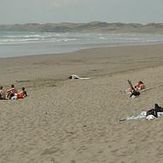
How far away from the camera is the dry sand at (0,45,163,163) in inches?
339

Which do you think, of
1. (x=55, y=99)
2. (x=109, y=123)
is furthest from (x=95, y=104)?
(x=109, y=123)

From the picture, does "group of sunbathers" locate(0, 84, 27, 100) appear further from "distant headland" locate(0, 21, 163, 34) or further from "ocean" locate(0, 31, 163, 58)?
"distant headland" locate(0, 21, 163, 34)

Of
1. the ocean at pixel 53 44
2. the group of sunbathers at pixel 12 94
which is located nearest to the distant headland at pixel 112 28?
the ocean at pixel 53 44

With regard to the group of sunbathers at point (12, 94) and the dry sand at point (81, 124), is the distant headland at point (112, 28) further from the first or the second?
the group of sunbathers at point (12, 94)

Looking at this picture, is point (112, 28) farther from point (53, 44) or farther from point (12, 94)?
point (12, 94)

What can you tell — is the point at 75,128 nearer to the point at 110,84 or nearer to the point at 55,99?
the point at 55,99

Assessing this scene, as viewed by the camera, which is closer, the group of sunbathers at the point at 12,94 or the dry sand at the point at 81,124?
the dry sand at the point at 81,124

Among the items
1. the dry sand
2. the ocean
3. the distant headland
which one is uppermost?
the distant headland

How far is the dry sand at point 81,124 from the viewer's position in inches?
339

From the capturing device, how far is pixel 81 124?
37.9 feet

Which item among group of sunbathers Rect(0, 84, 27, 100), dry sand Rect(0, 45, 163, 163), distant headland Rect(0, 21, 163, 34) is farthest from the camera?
distant headland Rect(0, 21, 163, 34)

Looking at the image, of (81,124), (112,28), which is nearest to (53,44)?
(81,124)

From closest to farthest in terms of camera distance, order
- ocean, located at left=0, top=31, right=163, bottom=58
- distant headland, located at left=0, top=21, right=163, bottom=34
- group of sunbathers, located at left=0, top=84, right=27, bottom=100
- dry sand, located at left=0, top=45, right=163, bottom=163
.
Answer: dry sand, located at left=0, top=45, right=163, bottom=163 → group of sunbathers, located at left=0, top=84, right=27, bottom=100 → ocean, located at left=0, top=31, right=163, bottom=58 → distant headland, located at left=0, top=21, right=163, bottom=34

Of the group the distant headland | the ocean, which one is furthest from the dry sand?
the distant headland
